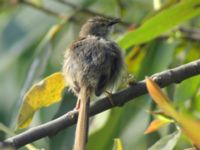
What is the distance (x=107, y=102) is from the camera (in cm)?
271

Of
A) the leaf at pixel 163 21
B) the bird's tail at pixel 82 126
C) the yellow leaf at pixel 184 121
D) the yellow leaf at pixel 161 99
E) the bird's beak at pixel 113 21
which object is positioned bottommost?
the bird's beak at pixel 113 21

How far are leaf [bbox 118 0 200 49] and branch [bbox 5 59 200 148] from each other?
0.70m

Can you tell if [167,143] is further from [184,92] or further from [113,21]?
[113,21]

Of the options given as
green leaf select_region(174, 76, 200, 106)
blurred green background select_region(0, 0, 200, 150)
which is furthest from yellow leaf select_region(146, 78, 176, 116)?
green leaf select_region(174, 76, 200, 106)

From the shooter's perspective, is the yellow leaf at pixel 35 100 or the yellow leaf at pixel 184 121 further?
the yellow leaf at pixel 35 100

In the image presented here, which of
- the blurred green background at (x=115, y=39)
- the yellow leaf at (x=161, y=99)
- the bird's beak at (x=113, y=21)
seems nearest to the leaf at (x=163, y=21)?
the blurred green background at (x=115, y=39)

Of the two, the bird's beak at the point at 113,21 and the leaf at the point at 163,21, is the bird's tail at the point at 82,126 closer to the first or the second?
the leaf at the point at 163,21

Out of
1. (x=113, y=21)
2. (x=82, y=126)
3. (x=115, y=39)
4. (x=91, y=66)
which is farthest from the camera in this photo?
(x=115, y=39)

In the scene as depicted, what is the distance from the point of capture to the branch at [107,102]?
2.33m

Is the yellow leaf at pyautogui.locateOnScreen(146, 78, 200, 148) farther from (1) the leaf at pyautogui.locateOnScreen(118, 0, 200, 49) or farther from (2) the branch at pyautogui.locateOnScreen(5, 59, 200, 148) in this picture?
(1) the leaf at pyautogui.locateOnScreen(118, 0, 200, 49)

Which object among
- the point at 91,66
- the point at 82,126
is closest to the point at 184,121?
the point at 82,126

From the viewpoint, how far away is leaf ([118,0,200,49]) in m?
3.39

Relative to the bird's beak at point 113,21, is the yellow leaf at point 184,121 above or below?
above

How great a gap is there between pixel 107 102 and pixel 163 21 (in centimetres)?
86
